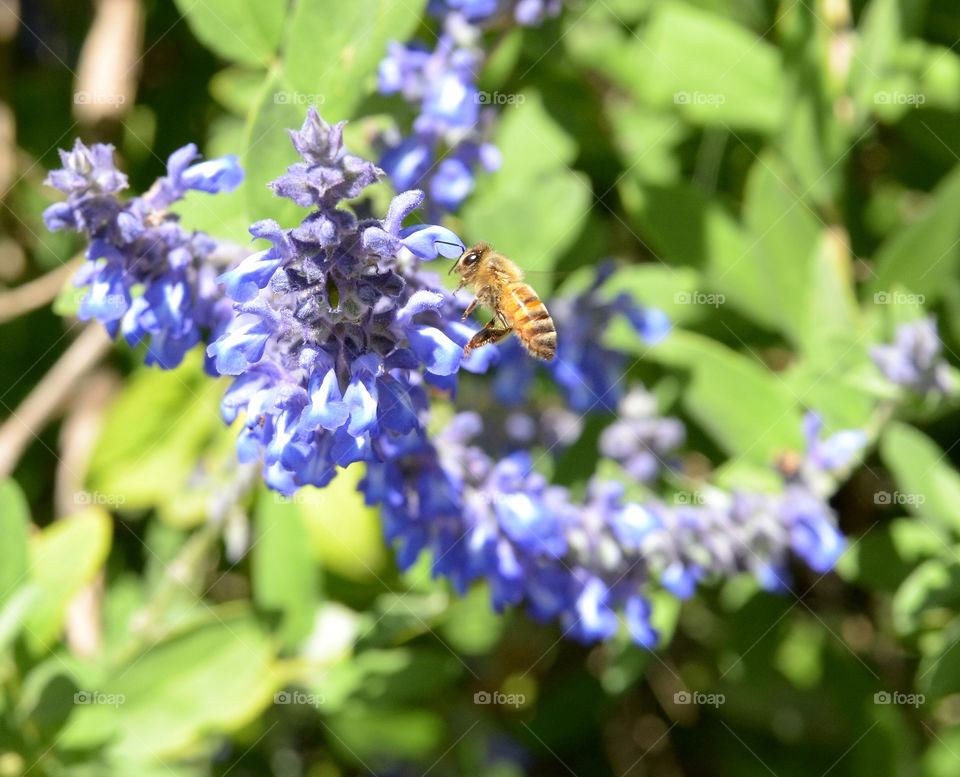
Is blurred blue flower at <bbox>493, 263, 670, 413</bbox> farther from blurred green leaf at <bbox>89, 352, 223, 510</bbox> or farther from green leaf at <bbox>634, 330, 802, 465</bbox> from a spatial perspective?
blurred green leaf at <bbox>89, 352, 223, 510</bbox>

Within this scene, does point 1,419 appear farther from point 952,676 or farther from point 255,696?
point 952,676

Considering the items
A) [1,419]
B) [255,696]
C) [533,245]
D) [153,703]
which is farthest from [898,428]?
[1,419]

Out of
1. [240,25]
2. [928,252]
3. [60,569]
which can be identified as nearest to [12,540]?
[60,569]

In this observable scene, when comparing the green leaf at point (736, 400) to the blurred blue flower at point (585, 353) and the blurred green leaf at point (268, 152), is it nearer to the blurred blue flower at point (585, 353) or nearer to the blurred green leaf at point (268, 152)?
the blurred blue flower at point (585, 353)

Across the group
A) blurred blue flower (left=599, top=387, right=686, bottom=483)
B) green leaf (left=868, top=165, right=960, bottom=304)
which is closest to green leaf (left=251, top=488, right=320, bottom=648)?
blurred blue flower (left=599, top=387, right=686, bottom=483)

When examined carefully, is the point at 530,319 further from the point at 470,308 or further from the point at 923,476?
the point at 923,476

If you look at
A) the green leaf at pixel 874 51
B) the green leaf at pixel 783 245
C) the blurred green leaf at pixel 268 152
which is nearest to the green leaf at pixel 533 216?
the green leaf at pixel 783 245
